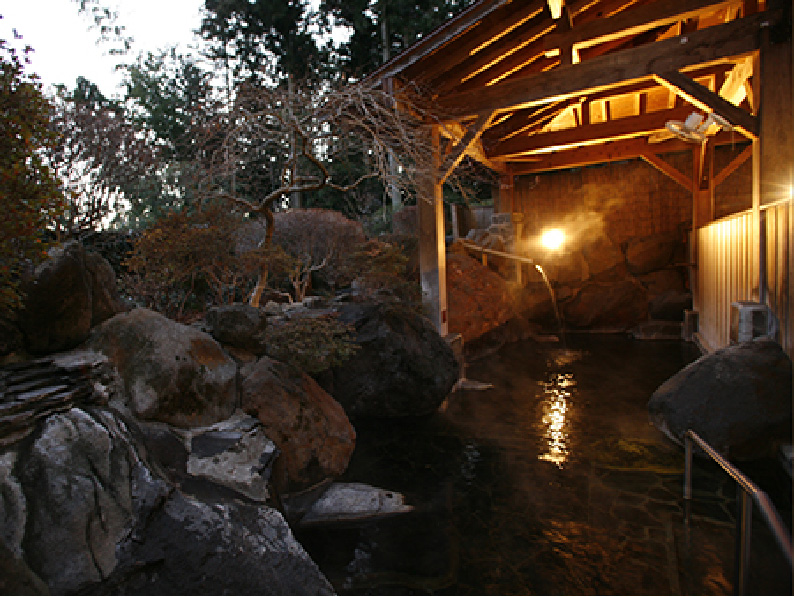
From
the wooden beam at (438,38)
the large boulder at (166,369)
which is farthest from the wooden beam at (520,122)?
the large boulder at (166,369)

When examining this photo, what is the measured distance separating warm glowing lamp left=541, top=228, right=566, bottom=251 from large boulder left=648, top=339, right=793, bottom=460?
7505 mm

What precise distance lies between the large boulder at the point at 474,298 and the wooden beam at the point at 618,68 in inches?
155

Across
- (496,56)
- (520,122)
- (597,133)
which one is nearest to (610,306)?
(597,133)

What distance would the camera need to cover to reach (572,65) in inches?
240

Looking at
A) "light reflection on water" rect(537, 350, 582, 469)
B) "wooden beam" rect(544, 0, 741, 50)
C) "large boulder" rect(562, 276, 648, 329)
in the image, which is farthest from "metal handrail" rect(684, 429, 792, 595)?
"large boulder" rect(562, 276, 648, 329)

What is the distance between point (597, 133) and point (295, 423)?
26.1 feet

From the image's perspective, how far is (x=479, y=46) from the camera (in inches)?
255

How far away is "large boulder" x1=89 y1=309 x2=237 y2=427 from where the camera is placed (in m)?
3.45

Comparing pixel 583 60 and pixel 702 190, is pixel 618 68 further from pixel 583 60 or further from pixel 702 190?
pixel 702 190

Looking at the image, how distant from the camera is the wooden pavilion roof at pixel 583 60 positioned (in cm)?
531

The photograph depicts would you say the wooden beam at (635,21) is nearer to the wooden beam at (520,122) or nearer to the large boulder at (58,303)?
the wooden beam at (520,122)

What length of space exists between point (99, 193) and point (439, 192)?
5.39 m

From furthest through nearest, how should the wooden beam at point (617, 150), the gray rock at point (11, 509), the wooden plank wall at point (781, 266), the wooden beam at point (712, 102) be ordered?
the wooden beam at point (617, 150) < the wooden beam at point (712, 102) < the wooden plank wall at point (781, 266) < the gray rock at point (11, 509)

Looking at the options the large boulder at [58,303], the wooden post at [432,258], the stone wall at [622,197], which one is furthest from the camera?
the stone wall at [622,197]
